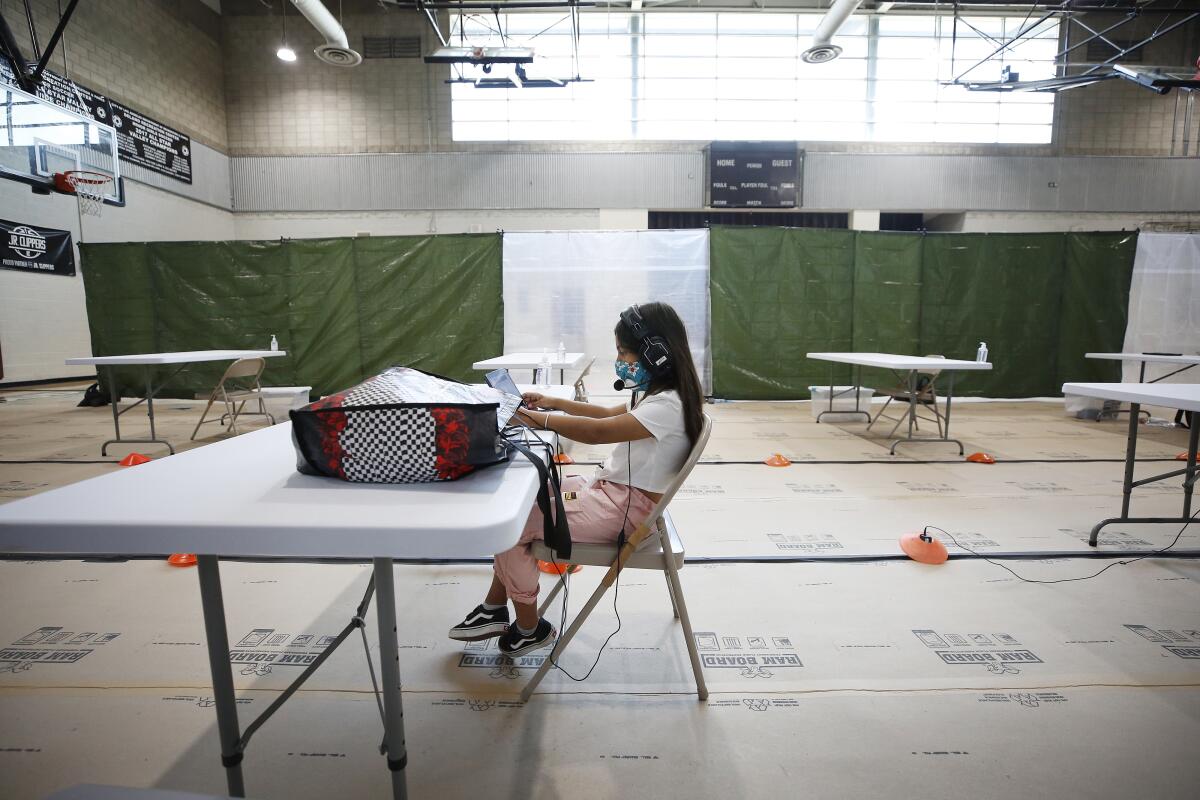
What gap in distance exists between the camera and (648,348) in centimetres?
146

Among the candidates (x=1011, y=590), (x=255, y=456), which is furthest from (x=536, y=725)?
(x=1011, y=590)

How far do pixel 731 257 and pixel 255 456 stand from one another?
243 inches

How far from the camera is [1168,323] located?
6.29m

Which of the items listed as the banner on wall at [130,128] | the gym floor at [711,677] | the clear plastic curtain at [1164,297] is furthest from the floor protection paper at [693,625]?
the banner on wall at [130,128]

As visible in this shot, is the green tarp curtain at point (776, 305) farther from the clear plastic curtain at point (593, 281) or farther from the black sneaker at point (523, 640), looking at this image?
the black sneaker at point (523, 640)

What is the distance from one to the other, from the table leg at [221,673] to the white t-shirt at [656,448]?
0.91 m

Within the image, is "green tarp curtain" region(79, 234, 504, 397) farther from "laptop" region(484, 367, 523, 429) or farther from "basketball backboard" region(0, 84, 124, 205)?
"laptop" region(484, 367, 523, 429)

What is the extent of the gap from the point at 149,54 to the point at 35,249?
373cm

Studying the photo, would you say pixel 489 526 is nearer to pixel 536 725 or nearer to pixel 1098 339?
pixel 536 725

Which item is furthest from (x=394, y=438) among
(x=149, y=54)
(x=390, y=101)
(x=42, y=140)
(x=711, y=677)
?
(x=149, y=54)

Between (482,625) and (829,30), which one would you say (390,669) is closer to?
(482,625)

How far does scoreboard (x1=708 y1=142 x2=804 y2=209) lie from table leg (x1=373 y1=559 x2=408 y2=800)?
1028cm

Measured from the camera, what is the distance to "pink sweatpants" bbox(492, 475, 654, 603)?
1.44 metres

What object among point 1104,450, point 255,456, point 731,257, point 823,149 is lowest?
point 1104,450
